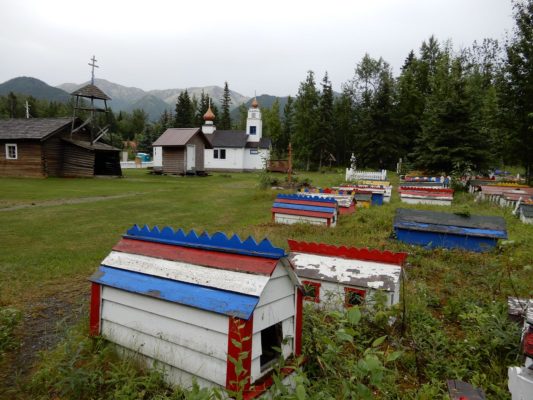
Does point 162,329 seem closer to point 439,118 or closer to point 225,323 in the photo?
point 225,323

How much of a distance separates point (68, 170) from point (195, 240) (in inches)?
1092

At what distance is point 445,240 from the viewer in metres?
8.38

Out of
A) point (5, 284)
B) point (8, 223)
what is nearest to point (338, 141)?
point (8, 223)

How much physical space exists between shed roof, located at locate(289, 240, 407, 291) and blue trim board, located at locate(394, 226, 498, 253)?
4.17 metres

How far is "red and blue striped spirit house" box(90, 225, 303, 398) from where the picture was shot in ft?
9.69

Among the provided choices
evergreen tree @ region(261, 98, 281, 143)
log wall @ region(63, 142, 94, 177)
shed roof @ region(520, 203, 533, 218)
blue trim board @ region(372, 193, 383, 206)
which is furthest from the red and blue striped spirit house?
evergreen tree @ region(261, 98, 281, 143)

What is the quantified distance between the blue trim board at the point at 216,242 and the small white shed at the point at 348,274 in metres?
1.62

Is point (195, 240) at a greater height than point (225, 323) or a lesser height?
greater

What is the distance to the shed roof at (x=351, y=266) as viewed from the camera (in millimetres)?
4618

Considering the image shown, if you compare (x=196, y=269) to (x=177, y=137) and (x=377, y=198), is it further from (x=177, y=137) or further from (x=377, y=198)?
(x=177, y=137)

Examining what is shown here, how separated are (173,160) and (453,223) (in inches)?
1176

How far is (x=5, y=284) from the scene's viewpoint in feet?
20.0

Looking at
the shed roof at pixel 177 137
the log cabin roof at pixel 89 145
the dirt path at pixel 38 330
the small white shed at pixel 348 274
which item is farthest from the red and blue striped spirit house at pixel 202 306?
the shed roof at pixel 177 137

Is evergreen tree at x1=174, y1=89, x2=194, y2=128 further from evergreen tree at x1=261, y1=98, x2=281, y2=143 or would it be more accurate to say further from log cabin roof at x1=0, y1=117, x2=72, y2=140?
log cabin roof at x1=0, y1=117, x2=72, y2=140
